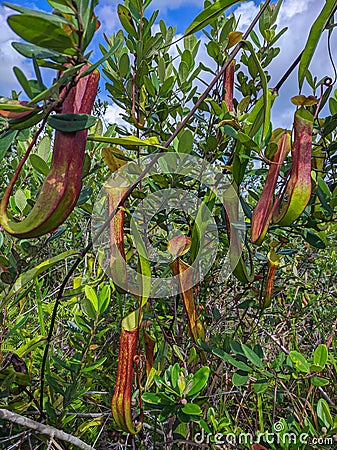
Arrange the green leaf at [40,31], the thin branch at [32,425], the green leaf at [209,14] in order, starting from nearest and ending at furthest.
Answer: the green leaf at [40,31]
the green leaf at [209,14]
the thin branch at [32,425]

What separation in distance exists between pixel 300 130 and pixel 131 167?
0.83 feet

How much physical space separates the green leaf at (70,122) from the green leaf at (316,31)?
0.88 ft

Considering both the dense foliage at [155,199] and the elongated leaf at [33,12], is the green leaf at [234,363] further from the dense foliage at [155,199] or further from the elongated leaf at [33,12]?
the elongated leaf at [33,12]

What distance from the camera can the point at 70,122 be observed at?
26cm

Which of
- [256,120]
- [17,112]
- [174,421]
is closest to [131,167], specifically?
[256,120]

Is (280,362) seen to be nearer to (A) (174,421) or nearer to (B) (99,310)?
(A) (174,421)

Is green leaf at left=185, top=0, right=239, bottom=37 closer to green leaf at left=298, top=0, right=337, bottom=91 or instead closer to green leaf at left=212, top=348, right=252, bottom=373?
green leaf at left=298, top=0, right=337, bottom=91

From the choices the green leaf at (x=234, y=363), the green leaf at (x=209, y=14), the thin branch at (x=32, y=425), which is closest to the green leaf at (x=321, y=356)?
the green leaf at (x=234, y=363)

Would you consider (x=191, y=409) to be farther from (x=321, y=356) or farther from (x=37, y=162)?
(x=37, y=162)

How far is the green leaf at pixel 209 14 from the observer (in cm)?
37

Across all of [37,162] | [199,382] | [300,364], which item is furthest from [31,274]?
[300,364]

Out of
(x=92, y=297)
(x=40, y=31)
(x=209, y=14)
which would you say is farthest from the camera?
(x=92, y=297)

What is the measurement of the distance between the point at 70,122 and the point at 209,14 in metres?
0.21

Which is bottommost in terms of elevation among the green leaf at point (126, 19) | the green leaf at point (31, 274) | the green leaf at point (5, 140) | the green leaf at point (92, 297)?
the green leaf at point (92, 297)
